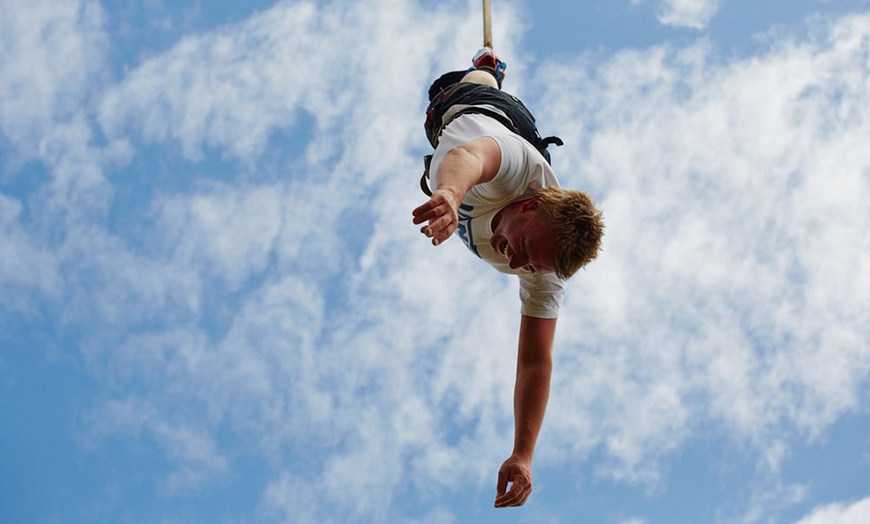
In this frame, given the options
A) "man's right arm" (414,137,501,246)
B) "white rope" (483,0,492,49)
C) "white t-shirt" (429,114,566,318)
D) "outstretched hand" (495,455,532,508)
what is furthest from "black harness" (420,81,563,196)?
"outstretched hand" (495,455,532,508)

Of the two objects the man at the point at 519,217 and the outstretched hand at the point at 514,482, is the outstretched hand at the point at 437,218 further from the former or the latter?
the outstretched hand at the point at 514,482

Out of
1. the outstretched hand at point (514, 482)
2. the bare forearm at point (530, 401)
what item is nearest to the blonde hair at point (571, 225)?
the bare forearm at point (530, 401)

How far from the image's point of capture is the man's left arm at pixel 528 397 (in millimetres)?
5785

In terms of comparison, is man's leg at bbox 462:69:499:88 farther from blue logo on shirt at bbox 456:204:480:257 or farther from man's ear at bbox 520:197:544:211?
man's ear at bbox 520:197:544:211

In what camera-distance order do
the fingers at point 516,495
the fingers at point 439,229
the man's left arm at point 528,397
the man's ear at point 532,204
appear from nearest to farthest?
the fingers at point 439,229, the man's ear at point 532,204, the fingers at point 516,495, the man's left arm at point 528,397

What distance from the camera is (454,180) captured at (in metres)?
4.57

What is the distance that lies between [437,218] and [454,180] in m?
→ 0.51

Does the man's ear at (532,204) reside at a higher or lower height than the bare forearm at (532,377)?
higher

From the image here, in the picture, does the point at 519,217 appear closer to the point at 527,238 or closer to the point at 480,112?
the point at 527,238

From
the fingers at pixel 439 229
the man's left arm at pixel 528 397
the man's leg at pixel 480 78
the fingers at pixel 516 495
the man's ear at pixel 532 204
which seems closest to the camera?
the fingers at pixel 439 229

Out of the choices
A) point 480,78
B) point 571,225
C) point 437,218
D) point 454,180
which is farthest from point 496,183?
point 480,78

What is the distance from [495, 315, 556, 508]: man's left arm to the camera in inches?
228

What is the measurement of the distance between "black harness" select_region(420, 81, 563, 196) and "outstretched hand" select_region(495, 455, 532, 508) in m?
2.09

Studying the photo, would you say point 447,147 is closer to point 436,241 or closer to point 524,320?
point 436,241
